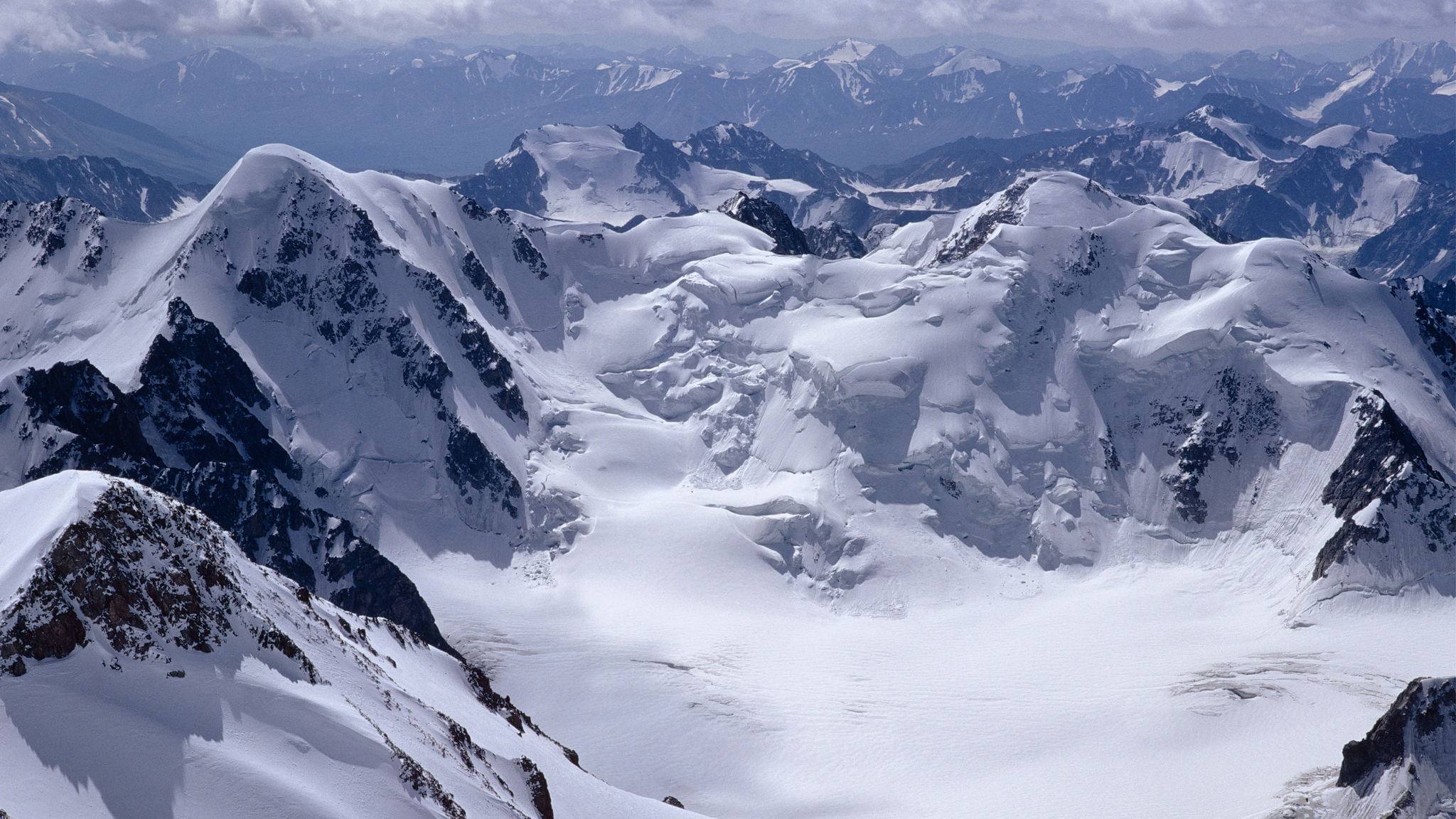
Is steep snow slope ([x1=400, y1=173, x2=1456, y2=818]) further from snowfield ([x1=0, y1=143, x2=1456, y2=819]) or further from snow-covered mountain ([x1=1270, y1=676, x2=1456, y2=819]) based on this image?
snow-covered mountain ([x1=1270, y1=676, x2=1456, y2=819])

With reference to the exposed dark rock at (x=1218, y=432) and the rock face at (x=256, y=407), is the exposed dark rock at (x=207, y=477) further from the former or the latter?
the exposed dark rock at (x=1218, y=432)

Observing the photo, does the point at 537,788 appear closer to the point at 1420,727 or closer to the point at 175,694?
the point at 175,694

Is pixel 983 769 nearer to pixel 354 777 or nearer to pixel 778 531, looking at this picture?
pixel 778 531

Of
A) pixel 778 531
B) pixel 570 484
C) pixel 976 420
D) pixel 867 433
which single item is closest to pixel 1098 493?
pixel 976 420

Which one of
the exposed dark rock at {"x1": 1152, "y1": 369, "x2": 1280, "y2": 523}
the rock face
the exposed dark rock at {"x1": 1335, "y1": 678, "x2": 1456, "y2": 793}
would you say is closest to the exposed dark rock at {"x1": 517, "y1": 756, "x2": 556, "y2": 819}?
the exposed dark rock at {"x1": 1335, "y1": 678, "x2": 1456, "y2": 793}

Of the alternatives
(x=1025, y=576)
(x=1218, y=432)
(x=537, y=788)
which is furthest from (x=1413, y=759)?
(x=1218, y=432)

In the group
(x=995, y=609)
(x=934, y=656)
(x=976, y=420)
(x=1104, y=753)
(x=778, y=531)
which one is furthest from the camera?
(x=976, y=420)

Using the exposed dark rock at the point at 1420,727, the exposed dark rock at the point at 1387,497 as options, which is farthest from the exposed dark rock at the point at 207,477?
the exposed dark rock at the point at 1387,497

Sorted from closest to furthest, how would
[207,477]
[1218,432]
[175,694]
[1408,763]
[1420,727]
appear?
[175,694] < [1408,763] < [1420,727] < [207,477] < [1218,432]
